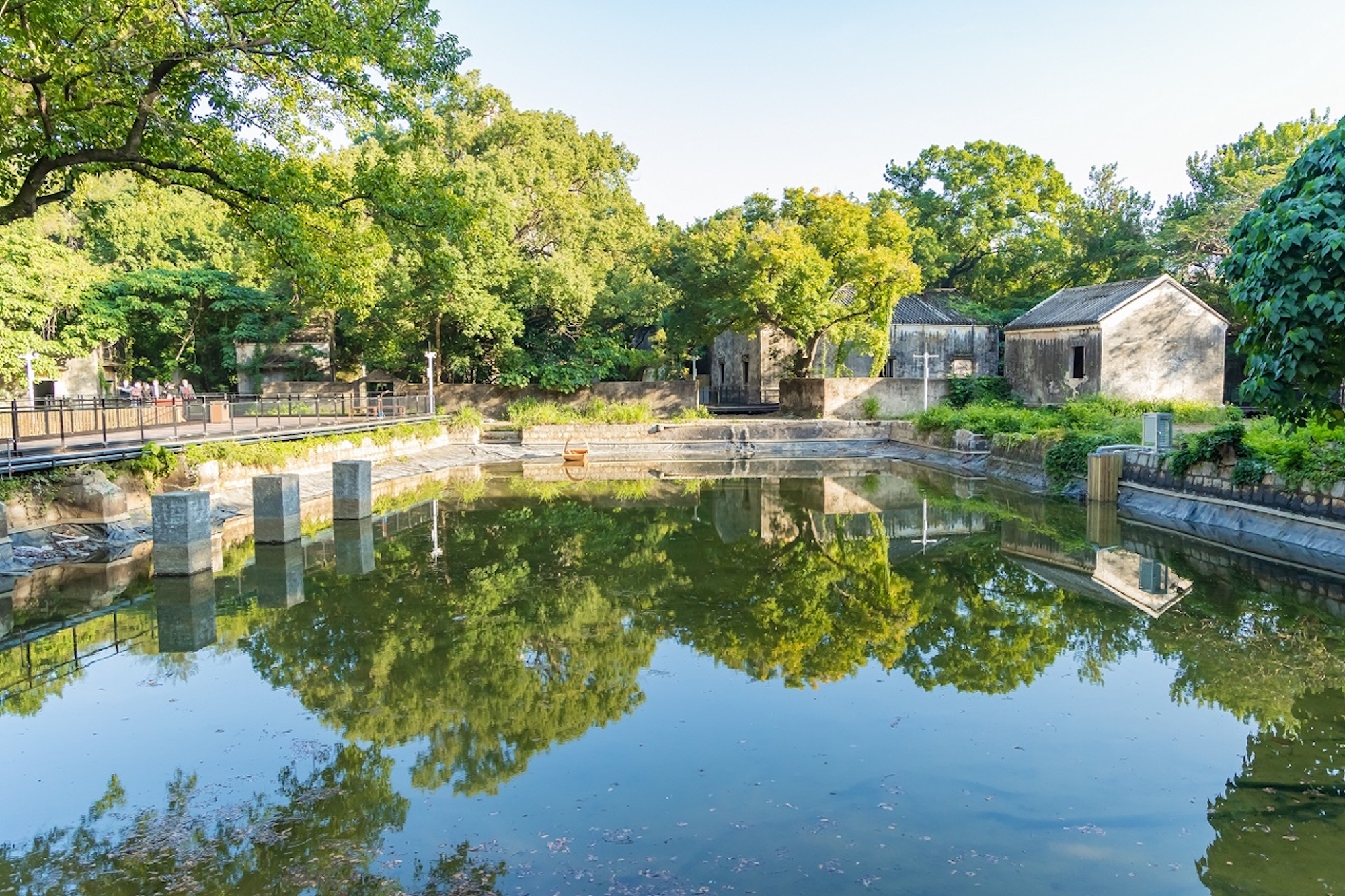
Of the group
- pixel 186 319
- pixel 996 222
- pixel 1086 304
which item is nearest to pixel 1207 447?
pixel 1086 304

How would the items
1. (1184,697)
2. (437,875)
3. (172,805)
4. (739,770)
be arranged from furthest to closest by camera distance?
(1184,697)
(739,770)
(172,805)
(437,875)

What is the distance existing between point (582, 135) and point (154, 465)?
28.7 m

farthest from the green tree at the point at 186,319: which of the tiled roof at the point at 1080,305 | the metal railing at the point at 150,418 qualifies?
the tiled roof at the point at 1080,305

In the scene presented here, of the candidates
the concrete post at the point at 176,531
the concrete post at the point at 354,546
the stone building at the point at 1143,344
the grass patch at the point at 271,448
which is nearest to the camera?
the concrete post at the point at 176,531

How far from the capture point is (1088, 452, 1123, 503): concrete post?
2017 centimetres

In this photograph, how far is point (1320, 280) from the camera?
35.3 feet

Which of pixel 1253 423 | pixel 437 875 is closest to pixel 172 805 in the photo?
pixel 437 875

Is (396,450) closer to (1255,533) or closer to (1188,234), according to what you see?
(1255,533)

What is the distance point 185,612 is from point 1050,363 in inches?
1249

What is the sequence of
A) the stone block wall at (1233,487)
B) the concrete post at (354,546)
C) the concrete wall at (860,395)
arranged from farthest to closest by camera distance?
the concrete wall at (860,395)
the stone block wall at (1233,487)
the concrete post at (354,546)

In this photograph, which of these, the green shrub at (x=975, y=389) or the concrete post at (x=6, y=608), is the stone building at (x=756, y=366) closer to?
the green shrub at (x=975, y=389)

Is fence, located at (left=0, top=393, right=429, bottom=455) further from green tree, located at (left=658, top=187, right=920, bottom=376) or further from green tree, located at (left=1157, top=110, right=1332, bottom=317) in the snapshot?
green tree, located at (left=1157, top=110, right=1332, bottom=317)

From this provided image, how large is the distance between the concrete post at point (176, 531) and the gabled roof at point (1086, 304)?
A: 2932 centimetres

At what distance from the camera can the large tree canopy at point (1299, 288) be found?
35.3ft
